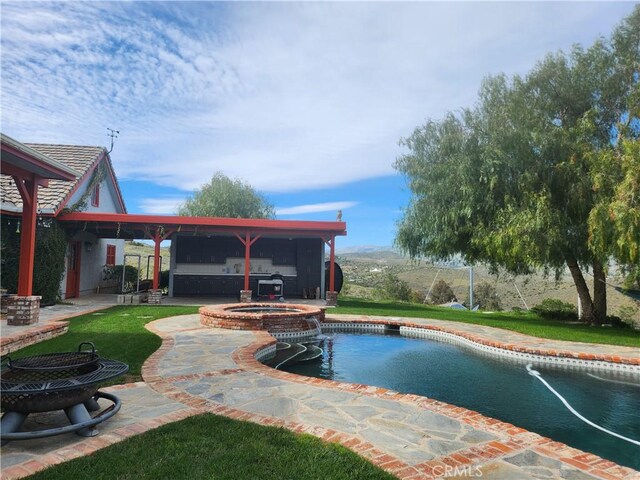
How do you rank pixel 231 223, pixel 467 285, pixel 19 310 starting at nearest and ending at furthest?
pixel 19 310 < pixel 231 223 < pixel 467 285

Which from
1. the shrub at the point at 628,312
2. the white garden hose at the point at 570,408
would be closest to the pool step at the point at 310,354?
the white garden hose at the point at 570,408

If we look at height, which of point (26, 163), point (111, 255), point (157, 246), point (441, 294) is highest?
point (26, 163)

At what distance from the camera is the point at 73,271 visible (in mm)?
15156

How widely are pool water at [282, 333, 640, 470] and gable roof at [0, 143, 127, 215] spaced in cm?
894

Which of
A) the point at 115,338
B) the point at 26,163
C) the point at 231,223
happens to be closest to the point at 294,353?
the point at 115,338

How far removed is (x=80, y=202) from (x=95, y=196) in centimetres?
242

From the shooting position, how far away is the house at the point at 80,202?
12688mm

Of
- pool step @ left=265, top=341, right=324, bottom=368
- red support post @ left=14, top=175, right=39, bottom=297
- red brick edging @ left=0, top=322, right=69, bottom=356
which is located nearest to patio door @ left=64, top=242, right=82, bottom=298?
red support post @ left=14, top=175, right=39, bottom=297

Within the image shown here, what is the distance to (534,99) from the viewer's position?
1180 cm

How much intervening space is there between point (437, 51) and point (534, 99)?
480 centimetres

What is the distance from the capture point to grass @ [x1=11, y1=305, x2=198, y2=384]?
579 centimetres

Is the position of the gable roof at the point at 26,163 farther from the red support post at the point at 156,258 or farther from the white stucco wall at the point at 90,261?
the white stucco wall at the point at 90,261

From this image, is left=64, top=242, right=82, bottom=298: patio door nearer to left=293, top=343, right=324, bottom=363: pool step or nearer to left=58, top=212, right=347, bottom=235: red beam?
left=58, top=212, right=347, bottom=235: red beam

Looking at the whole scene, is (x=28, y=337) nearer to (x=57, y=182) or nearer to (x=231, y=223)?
(x=231, y=223)
